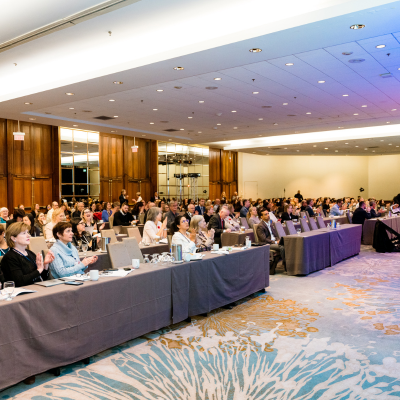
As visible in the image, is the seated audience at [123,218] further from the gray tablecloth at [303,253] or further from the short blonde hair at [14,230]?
the short blonde hair at [14,230]

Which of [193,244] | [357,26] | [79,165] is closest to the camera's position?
[357,26]

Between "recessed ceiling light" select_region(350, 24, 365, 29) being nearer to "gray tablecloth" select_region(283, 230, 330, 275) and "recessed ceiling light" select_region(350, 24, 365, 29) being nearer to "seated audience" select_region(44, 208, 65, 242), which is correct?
"gray tablecloth" select_region(283, 230, 330, 275)

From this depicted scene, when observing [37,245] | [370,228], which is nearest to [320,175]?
[370,228]

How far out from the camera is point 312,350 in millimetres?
4305

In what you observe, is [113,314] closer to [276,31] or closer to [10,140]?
[276,31]

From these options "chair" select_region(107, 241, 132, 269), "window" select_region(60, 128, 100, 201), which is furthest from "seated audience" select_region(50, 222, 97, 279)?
"window" select_region(60, 128, 100, 201)

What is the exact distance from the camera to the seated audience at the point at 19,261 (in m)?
3.97

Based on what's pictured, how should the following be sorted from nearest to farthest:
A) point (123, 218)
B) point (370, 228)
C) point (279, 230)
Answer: point (279, 230), point (123, 218), point (370, 228)

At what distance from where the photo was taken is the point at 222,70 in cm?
821

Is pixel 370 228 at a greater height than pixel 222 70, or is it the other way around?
pixel 222 70

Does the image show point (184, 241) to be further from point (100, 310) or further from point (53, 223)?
point (53, 223)

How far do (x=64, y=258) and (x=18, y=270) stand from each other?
2.19ft

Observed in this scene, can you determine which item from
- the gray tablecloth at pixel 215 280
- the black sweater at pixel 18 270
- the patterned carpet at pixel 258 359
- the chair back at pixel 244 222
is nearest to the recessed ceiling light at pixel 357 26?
the gray tablecloth at pixel 215 280

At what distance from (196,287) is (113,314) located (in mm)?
1346
